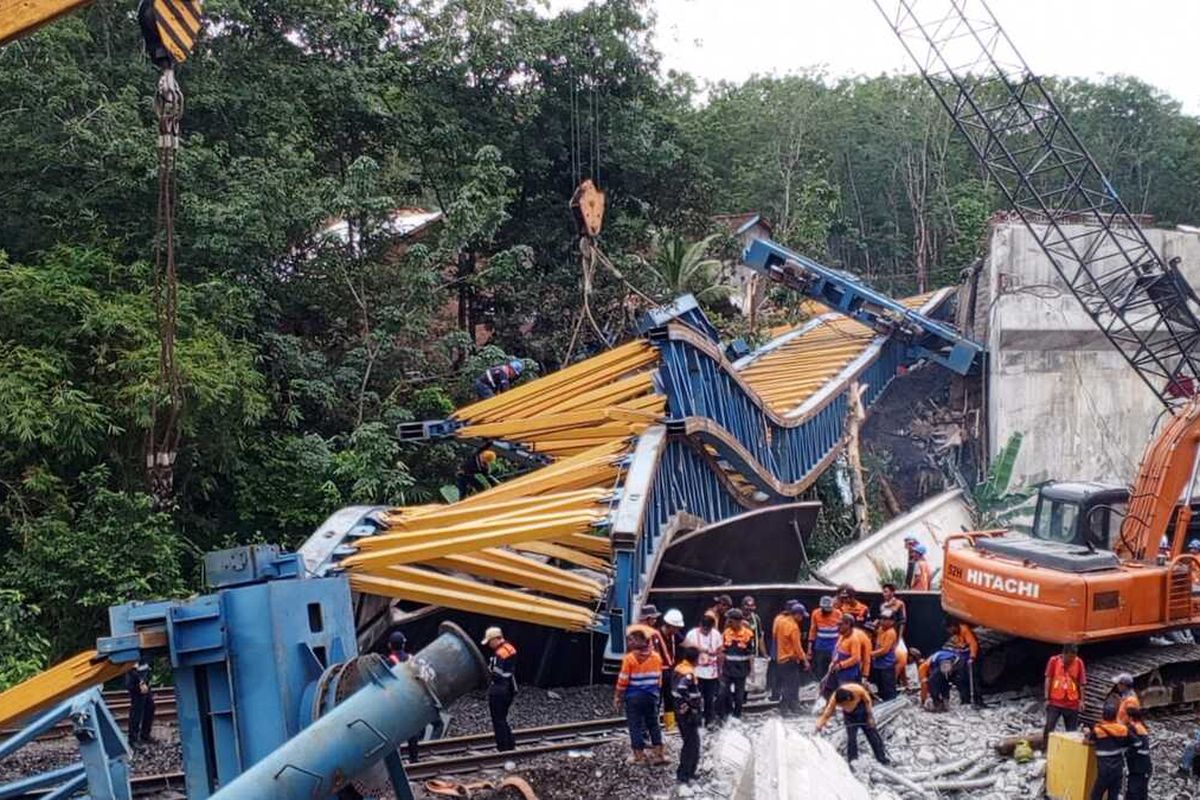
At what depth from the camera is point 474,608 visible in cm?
1010

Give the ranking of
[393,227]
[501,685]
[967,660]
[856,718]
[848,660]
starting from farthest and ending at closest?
1. [393,227]
2. [967,660]
3. [848,660]
4. [501,685]
5. [856,718]

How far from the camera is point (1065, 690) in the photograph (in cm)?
883

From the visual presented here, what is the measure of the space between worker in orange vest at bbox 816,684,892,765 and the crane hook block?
34.4 feet

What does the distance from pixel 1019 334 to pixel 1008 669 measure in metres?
11.9

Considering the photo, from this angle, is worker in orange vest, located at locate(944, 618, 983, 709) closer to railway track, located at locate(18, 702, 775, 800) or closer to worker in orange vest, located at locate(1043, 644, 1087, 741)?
worker in orange vest, located at locate(1043, 644, 1087, 741)

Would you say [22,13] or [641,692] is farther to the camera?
[641,692]

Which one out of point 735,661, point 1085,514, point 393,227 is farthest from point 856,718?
point 393,227

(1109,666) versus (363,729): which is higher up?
(363,729)

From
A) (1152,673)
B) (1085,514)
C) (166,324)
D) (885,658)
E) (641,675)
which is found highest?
(166,324)

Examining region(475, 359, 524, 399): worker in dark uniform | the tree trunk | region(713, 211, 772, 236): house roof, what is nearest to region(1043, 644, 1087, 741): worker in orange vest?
region(475, 359, 524, 399): worker in dark uniform

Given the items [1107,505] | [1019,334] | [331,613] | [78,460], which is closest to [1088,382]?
[1019,334]

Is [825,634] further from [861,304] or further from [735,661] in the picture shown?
[861,304]

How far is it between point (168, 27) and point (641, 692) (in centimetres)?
642

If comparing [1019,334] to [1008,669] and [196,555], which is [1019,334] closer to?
[1008,669]
